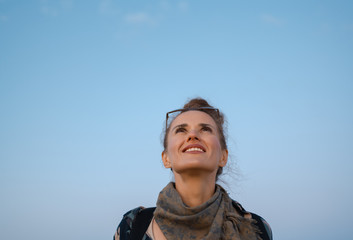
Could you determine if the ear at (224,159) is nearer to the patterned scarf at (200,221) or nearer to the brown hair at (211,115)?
the brown hair at (211,115)

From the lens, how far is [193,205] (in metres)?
4.08

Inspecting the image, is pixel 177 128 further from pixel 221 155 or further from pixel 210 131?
pixel 221 155

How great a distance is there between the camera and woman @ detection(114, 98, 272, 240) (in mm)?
3768

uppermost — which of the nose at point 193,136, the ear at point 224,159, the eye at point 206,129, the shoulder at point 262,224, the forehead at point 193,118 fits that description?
the forehead at point 193,118

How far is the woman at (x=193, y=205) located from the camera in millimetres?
3768

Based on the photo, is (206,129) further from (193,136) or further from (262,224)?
(262,224)

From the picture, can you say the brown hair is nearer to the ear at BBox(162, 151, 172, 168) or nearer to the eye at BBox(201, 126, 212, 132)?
the ear at BBox(162, 151, 172, 168)

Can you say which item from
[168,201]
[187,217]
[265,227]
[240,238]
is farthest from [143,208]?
[265,227]

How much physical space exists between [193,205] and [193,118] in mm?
1136

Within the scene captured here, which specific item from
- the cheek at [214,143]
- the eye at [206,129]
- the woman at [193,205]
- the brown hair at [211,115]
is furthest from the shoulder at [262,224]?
the eye at [206,129]

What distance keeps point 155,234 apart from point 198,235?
1.64 ft

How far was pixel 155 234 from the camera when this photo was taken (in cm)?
384

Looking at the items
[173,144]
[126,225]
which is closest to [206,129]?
[173,144]

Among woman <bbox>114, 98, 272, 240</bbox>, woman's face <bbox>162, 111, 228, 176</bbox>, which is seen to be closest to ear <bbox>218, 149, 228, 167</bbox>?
woman's face <bbox>162, 111, 228, 176</bbox>
